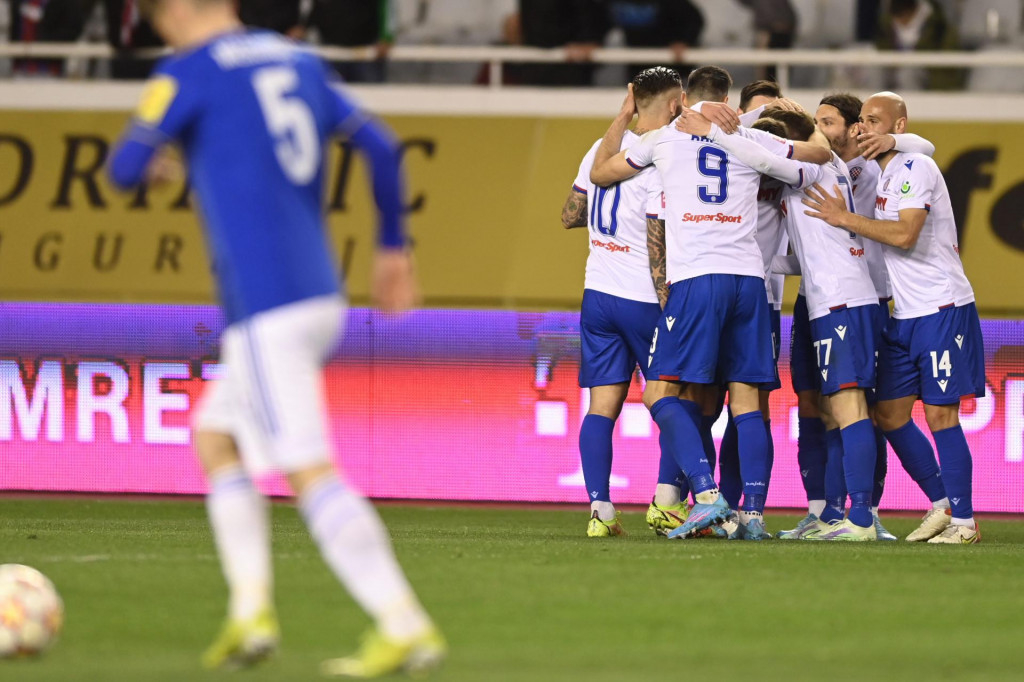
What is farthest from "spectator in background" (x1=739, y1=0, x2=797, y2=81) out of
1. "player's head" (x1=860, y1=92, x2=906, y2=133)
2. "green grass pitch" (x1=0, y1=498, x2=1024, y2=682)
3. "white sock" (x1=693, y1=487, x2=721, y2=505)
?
"white sock" (x1=693, y1=487, x2=721, y2=505)

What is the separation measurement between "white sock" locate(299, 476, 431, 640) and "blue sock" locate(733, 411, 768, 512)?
4.13m

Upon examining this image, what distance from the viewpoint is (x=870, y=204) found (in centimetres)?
865

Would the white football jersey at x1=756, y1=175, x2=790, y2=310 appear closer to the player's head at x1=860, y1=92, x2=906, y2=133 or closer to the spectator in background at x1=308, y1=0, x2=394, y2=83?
the player's head at x1=860, y1=92, x2=906, y2=133

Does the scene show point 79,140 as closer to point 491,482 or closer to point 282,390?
point 491,482

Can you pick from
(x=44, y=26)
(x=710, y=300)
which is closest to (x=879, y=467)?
(x=710, y=300)

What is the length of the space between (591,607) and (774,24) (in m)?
9.12

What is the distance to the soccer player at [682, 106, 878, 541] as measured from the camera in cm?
797

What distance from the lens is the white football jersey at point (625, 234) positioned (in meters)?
8.16

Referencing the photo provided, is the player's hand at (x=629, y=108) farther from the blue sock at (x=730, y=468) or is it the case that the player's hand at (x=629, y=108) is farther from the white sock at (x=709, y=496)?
the white sock at (x=709, y=496)

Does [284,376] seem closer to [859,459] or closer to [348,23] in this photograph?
[859,459]

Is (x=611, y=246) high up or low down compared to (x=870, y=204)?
down

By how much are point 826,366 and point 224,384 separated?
446 cm

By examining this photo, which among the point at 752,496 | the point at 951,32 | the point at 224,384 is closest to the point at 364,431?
the point at 752,496

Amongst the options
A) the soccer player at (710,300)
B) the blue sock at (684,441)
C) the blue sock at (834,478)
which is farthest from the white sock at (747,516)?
the blue sock at (834,478)
